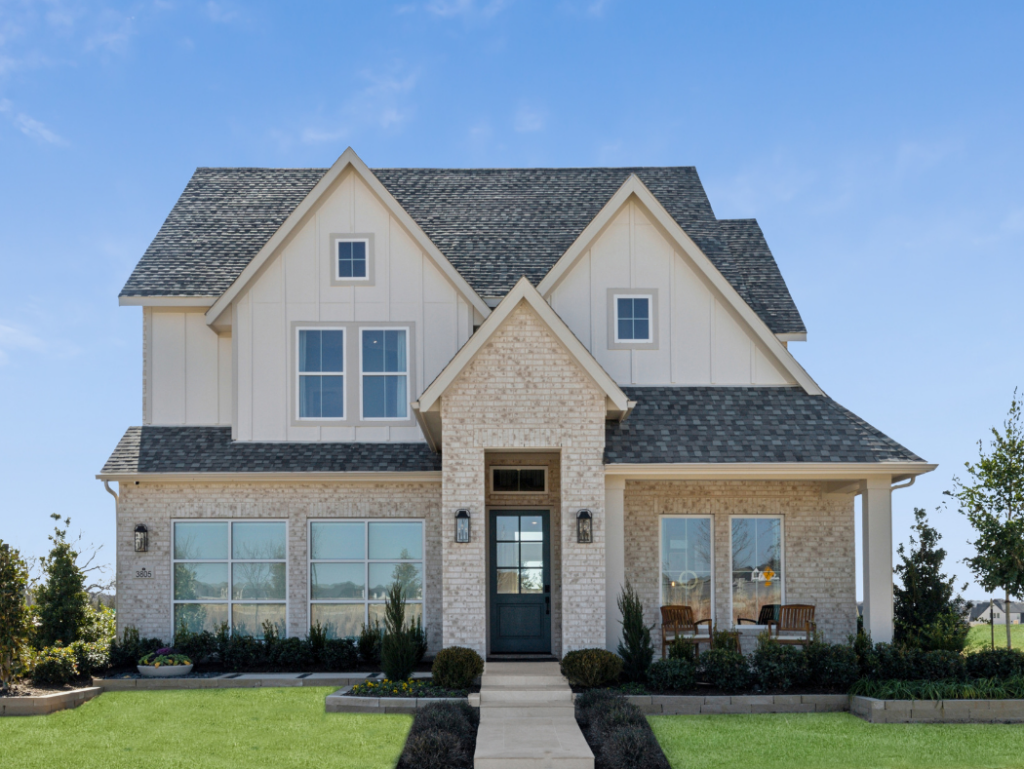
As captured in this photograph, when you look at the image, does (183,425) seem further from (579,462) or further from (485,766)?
(485,766)

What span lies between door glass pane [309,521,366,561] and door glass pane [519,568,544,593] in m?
2.84

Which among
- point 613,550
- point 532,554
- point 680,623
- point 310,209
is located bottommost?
point 680,623

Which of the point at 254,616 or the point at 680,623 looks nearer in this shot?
the point at 680,623

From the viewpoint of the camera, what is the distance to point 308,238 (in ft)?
60.3

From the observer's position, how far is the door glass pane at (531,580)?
1767 centimetres

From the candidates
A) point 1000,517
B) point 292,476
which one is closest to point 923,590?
point 1000,517

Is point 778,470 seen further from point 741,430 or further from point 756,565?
point 756,565

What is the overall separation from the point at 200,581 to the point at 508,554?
543 cm

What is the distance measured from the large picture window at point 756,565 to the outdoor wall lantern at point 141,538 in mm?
10201

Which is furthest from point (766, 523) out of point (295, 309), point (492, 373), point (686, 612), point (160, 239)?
point (160, 239)

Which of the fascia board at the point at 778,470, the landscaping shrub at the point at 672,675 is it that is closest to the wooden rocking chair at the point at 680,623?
the landscaping shrub at the point at 672,675

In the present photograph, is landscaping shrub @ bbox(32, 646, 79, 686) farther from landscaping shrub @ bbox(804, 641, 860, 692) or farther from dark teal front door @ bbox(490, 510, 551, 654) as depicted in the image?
landscaping shrub @ bbox(804, 641, 860, 692)

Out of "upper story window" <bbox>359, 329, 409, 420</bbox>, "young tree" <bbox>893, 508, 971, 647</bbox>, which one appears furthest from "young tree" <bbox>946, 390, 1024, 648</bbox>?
"upper story window" <bbox>359, 329, 409, 420</bbox>

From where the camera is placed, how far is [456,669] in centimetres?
1405
